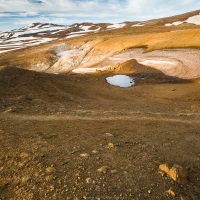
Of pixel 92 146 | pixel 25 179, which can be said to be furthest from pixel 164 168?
pixel 25 179

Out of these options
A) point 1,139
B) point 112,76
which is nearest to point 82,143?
point 1,139

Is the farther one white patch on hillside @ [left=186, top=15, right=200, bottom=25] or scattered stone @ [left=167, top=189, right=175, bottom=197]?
white patch on hillside @ [left=186, top=15, right=200, bottom=25]

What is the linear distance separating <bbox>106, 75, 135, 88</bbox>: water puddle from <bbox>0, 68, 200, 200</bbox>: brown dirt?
14021mm

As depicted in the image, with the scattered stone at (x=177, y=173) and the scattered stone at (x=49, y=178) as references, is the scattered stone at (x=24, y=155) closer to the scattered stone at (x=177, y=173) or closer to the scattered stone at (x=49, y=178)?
the scattered stone at (x=49, y=178)

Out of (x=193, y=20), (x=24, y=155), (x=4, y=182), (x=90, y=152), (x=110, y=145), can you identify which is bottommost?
(x=193, y=20)

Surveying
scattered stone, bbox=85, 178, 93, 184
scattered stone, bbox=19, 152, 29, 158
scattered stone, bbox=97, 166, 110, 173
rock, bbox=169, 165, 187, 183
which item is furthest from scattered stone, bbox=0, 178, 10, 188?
rock, bbox=169, 165, 187, 183

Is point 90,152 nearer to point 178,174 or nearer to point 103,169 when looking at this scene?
point 103,169

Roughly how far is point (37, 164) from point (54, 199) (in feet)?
5.81

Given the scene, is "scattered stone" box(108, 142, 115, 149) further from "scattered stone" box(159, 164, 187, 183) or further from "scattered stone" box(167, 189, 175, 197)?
"scattered stone" box(167, 189, 175, 197)

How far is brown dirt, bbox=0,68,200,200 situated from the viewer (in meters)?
6.48

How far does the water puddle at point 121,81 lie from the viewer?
31669mm

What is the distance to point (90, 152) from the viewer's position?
332 inches

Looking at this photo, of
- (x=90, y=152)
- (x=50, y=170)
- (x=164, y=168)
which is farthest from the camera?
(x=90, y=152)

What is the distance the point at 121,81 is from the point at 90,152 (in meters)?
Result: 25.6
